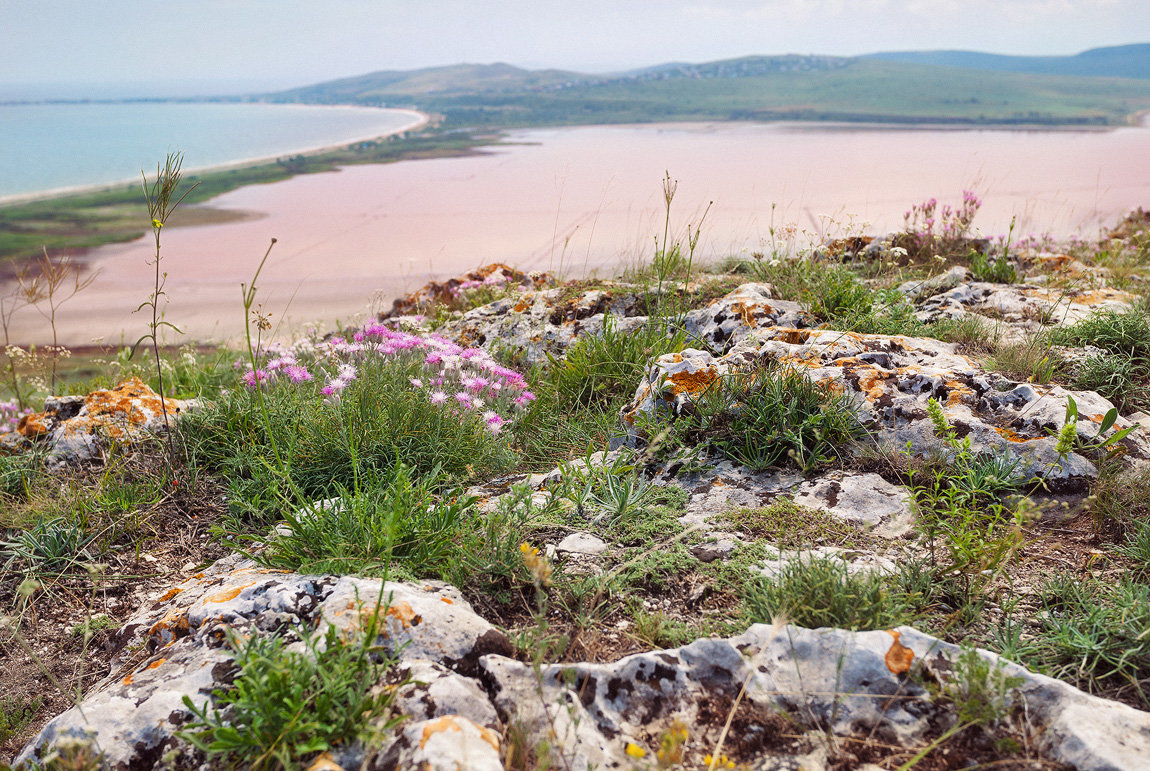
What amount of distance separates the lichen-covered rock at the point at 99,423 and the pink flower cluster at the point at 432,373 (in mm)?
821

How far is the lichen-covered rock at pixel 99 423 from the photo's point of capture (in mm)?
4945

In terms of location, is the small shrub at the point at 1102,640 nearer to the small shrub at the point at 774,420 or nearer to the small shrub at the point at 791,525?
the small shrub at the point at 791,525

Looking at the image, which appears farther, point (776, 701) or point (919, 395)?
point (919, 395)

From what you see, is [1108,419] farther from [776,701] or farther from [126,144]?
[126,144]

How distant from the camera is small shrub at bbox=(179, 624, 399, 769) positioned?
185 centimetres

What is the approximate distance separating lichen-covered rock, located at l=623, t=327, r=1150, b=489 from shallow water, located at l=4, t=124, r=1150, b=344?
4.06 meters

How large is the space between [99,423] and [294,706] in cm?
443

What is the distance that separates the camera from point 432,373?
487cm

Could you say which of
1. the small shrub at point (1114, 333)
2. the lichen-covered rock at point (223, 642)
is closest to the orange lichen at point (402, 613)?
the lichen-covered rock at point (223, 642)

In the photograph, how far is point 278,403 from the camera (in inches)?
182

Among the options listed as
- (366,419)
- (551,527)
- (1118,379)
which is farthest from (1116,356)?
(366,419)

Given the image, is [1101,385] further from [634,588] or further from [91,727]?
[91,727]

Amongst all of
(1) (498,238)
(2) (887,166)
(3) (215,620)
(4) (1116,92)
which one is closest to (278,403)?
(3) (215,620)

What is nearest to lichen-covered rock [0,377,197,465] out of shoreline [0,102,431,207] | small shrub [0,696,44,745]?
small shrub [0,696,44,745]
